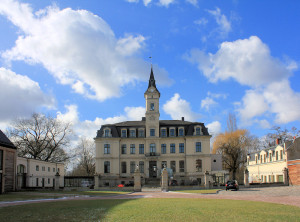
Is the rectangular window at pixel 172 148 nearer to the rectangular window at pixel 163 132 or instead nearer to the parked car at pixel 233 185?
the rectangular window at pixel 163 132

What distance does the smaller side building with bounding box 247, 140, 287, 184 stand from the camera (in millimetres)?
45812

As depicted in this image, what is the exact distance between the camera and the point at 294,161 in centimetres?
4206

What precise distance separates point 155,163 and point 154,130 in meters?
5.88

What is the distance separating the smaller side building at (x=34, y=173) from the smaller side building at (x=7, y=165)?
9.63 ft

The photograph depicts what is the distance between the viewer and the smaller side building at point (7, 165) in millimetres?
31913

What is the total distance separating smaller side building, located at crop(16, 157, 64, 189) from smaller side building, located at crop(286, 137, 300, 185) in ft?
98.0

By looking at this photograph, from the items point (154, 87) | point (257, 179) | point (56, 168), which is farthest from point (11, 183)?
point (257, 179)

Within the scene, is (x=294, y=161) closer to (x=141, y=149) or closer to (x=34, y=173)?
(x=141, y=149)

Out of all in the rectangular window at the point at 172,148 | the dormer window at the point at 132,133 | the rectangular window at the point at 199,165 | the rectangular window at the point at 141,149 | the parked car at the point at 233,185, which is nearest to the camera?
the parked car at the point at 233,185

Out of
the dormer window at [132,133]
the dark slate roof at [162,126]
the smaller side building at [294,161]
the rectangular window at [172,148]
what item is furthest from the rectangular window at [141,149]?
the smaller side building at [294,161]

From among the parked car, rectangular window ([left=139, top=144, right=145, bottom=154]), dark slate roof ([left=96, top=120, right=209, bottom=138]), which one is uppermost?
dark slate roof ([left=96, top=120, right=209, bottom=138])

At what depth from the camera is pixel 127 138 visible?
5747 cm

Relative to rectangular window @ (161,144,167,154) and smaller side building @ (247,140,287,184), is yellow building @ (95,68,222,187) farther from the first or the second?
smaller side building @ (247,140,287,184)

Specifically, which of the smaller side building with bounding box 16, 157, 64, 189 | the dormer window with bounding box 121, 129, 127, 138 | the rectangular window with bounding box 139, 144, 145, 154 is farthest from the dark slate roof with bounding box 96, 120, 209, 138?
the smaller side building with bounding box 16, 157, 64, 189
